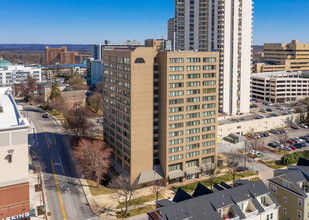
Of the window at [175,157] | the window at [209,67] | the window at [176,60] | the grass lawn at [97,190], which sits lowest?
the grass lawn at [97,190]

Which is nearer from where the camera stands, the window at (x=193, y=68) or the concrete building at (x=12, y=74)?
the window at (x=193, y=68)

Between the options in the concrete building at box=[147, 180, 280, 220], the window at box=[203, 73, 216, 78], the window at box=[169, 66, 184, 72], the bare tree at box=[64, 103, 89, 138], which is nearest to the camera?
Result: the concrete building at box=[147, 180, 280, 220]

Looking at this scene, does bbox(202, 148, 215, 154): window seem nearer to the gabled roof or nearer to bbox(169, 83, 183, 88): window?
bbox(169, 83, 183, 88): window

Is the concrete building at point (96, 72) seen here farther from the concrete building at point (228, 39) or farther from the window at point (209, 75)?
the window at point (209, 75)

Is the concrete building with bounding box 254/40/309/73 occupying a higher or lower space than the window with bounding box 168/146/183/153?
higher

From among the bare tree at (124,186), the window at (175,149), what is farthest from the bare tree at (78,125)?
the window at (175,149)

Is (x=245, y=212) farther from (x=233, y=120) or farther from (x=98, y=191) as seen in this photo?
(x=233, y=120)

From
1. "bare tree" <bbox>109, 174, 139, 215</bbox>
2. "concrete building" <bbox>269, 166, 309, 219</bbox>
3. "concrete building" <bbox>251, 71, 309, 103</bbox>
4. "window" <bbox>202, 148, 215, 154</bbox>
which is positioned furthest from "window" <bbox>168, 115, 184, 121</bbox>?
"concrete building" <bbox>251, 71, 309, 103</bbox>
